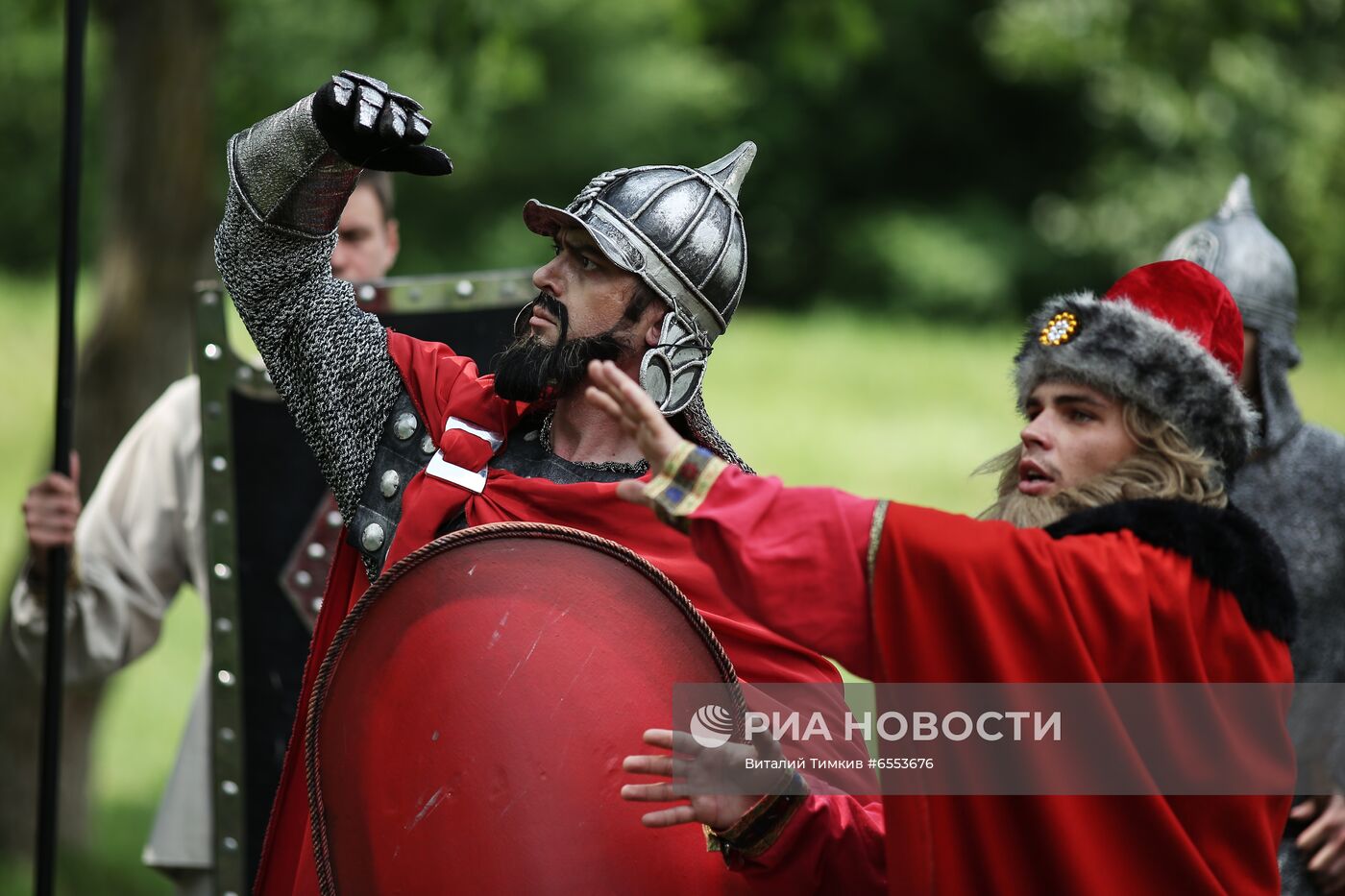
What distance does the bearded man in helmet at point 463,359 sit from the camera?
2.76m

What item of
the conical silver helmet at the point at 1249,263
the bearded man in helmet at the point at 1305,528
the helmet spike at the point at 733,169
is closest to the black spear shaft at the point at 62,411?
the helmet spike at the point at 733,169

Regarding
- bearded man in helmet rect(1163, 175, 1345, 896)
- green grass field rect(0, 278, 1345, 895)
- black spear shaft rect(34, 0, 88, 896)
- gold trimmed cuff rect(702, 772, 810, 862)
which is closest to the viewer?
gold trimmed cuff rect(702, 772, 810, 862)

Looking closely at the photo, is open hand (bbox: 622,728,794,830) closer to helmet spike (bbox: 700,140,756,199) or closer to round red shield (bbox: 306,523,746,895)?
round red shield (bbox: 306,523,746,895)

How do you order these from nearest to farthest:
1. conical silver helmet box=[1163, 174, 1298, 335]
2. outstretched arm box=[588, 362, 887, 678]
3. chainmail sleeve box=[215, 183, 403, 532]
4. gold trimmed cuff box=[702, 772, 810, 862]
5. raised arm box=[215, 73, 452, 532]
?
outstretched arm box=[588, 362, 887, 678] < gold trimmed cuff box=[702, 772, 810, 862] < raised arm box=[215, 73, 452, 532] < chainmail sleeve box=[215, 183, 403, 532] < conical silver helmet box=[1163, 174, 1298, 335]

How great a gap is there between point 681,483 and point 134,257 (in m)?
4.87

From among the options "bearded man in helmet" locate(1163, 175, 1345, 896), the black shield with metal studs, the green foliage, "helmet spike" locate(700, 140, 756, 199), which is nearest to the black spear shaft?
the black shield with metal studs

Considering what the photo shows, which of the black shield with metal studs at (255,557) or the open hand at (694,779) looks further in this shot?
the black shield with metal studs at (255,557)

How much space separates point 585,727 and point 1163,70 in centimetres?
548

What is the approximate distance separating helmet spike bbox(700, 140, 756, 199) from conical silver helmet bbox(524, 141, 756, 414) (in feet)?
0.18

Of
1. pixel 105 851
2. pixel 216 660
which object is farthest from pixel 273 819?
pixel 105 851

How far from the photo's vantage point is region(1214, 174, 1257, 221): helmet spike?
461cm

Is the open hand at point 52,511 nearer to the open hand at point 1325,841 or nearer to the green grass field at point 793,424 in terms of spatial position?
the open hand at point 1325,841

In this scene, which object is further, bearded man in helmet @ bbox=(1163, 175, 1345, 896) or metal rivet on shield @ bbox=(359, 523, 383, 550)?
bearded man in helmet @ bbox=(1163, 175, 1345, 896)

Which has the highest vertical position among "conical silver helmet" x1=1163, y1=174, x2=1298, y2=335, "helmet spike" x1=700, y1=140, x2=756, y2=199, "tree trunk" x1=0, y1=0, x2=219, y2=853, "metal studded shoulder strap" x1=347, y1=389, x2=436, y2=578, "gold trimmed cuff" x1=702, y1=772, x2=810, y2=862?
"tree trunk" x1=0, y1=0, x2=219, y2=853
